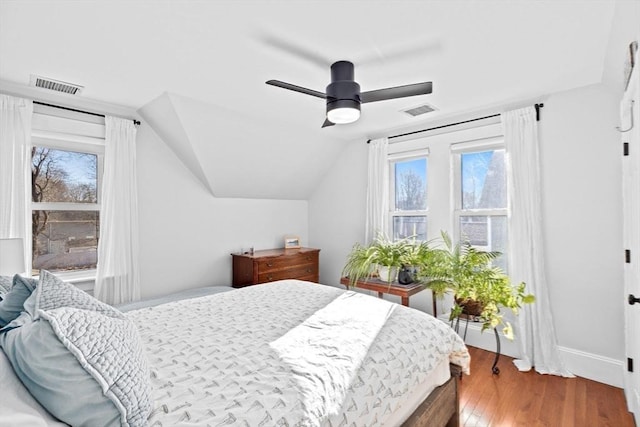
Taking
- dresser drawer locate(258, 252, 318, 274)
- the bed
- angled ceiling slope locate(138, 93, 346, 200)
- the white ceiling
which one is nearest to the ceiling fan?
the white ceiling

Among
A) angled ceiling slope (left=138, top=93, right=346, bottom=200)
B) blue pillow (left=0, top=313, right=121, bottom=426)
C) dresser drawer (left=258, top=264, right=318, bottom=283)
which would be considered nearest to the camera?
blue pillow (left=0, top=313, right=121, bottom=426)

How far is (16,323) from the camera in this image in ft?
3.55

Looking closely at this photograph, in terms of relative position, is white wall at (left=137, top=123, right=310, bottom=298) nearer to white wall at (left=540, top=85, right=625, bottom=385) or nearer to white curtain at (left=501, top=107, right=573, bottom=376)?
white curtain at (left=501, top=107, right=573, bottom=376)

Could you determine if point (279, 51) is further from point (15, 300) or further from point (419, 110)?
point (15, 300)

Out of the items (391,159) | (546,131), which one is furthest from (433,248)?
(546,131)

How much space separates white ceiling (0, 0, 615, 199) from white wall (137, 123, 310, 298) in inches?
12.8

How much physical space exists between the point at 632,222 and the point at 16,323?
307cm

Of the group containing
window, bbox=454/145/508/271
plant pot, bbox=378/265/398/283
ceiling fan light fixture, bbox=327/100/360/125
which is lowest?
plant pot, bbox=378/265/398/283

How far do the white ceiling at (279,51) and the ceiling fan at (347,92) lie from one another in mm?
107

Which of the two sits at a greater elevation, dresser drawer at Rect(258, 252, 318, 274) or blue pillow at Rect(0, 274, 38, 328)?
blue pillow at Rect(0, 274, 38, 328)

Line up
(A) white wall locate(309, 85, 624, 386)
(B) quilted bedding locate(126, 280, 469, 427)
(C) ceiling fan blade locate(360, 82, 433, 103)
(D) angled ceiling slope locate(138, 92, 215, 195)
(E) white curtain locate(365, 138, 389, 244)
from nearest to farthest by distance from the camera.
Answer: (B) quilted bedding locate(126, 280, 469, 427), (C) ceiling fan blade locate(360, 82, 433, 103), (A) white wall locate(309, 85, 624, 386), (D) angled ceiling slope locate(138, 92, 215, 195), (E) white curtain locate(365, 138, 389, 244)

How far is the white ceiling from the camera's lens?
1.72m

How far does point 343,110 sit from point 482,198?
209 cm

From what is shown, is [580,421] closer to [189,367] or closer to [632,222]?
[632,222]
